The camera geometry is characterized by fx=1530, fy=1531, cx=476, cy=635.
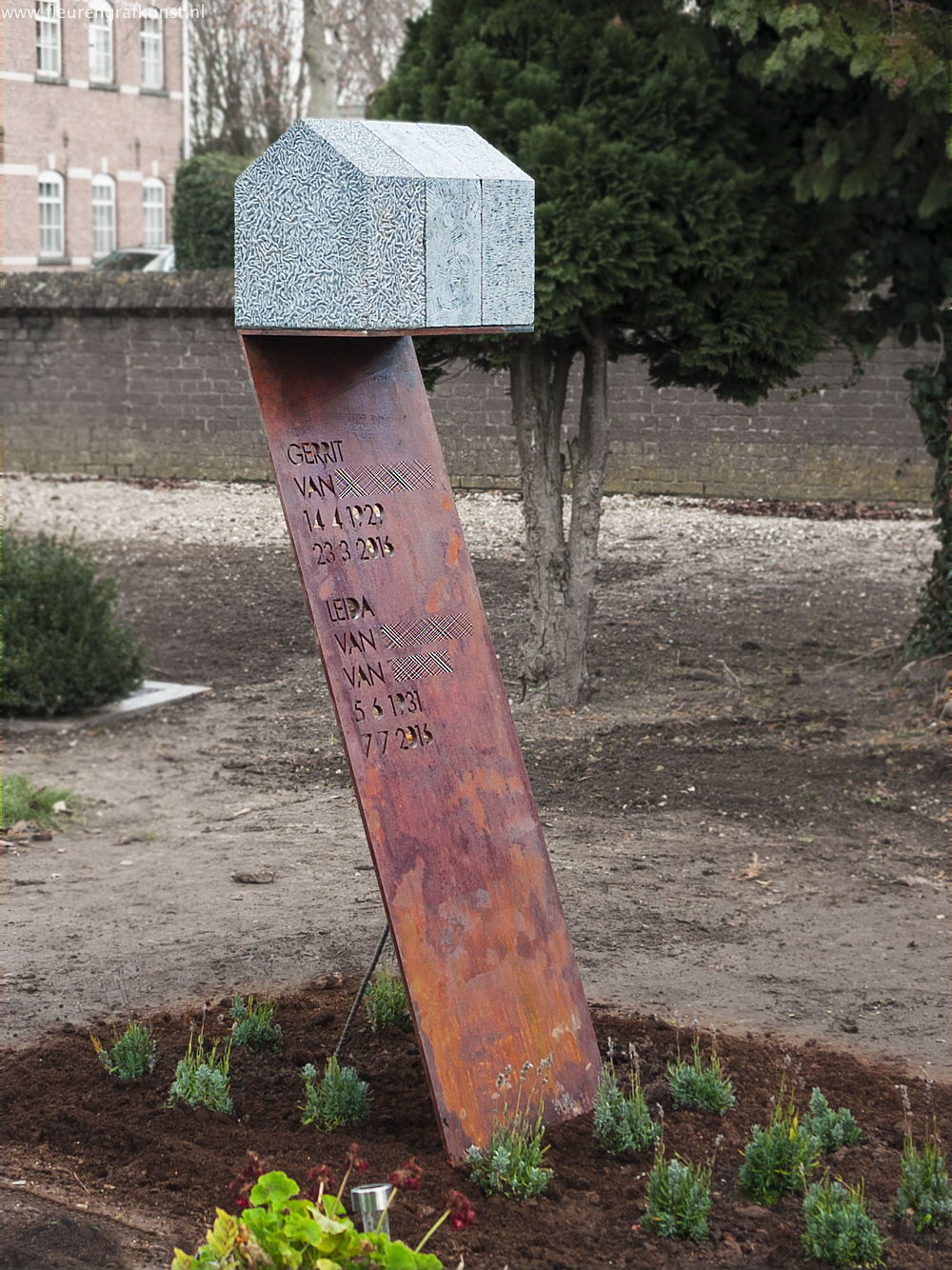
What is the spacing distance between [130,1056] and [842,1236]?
1813 mm

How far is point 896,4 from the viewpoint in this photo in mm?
6715

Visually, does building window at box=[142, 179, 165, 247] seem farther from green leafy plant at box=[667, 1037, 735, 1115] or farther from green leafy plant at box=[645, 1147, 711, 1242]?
green leafy plant at box=[645, 1147, 711, 1242]

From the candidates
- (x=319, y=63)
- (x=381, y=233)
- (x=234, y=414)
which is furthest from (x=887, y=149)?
(x=319, y=63)

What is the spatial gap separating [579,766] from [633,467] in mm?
7210

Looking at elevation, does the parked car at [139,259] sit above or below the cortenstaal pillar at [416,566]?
below

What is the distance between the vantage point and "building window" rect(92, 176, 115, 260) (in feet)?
123

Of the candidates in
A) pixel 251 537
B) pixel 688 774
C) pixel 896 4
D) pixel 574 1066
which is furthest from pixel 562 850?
pixel 251 537

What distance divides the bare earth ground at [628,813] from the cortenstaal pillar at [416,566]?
1.07 meters

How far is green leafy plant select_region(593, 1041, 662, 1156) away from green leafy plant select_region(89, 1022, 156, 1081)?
46.1 inches

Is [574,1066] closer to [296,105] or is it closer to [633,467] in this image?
A: [633,467]

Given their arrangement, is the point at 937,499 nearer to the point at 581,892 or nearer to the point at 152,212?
the point at 581,892

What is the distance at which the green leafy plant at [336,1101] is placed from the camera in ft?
11.7

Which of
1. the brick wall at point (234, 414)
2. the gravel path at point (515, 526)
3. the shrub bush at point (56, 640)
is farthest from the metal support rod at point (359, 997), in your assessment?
the brick wall at point (234, 414)

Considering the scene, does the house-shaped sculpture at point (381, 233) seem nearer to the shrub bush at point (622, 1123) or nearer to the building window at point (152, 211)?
the shrub bush at point (622, 1123)
